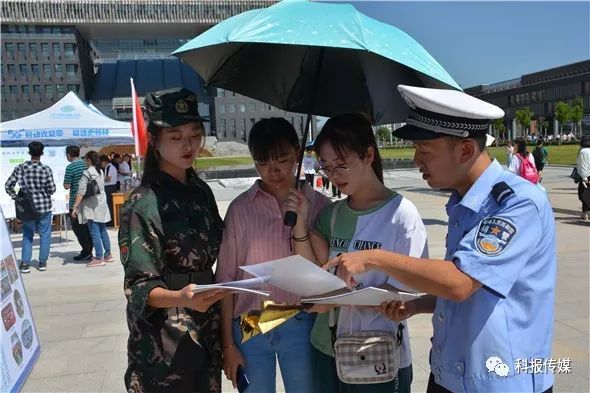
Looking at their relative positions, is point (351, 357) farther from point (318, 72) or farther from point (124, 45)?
point (124, 45)

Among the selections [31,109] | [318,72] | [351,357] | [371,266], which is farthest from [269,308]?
[31,109]

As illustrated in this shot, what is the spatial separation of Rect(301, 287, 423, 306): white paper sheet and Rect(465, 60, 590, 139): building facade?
2908 inches

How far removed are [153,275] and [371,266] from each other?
2.75 ft

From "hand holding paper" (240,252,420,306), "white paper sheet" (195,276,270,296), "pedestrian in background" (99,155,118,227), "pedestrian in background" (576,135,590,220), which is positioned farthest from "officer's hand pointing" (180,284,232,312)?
"pedestrian in background" (99,155,118,227)

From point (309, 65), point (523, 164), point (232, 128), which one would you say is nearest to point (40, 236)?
point (309, 65)

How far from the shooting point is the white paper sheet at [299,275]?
168cm

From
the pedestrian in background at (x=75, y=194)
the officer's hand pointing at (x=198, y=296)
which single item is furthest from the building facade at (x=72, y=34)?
the officer's hand pointing at (x=198, y=296)

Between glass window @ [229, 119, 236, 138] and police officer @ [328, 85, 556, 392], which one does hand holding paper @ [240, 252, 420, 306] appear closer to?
police officer @ [328, 85, 556, 392]

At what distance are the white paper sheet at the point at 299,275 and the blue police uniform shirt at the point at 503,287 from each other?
1.37ft

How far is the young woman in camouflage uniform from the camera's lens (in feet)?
6.22

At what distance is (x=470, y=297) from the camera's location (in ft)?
5.27

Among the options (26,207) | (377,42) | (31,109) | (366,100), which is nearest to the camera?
(377,42)

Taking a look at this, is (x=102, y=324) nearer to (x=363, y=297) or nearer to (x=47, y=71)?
(x=363, y=297)

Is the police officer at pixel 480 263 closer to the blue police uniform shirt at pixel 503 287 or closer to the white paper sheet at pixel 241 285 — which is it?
the blue police uniform shirt at pixel 503 287
